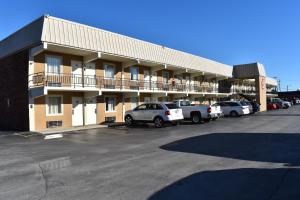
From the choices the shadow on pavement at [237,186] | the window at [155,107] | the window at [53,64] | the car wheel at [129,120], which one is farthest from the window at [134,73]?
the shadow on pavement at [237,186]

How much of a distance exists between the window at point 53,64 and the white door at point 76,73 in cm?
117

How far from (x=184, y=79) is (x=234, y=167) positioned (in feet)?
92.9

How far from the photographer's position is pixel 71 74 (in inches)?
855

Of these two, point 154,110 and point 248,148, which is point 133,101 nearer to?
point 154,110

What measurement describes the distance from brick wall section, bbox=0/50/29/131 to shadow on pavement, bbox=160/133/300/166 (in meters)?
11.3

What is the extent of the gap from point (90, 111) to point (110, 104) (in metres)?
2.46

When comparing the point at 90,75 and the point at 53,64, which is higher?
the point at 53,64

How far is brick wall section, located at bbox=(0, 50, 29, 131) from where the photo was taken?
65.5 feet

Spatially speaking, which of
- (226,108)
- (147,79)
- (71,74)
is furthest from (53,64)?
(226,108)

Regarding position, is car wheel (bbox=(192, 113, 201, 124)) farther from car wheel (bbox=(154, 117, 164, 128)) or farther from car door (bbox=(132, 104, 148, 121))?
car door (bbox=(132, 104, 148, 121))

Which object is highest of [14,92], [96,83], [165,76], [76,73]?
[165,76]

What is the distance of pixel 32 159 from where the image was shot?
10.3 metres

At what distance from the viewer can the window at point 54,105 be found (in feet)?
67.5

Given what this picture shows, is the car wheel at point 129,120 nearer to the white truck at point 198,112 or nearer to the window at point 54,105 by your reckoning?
the white truck at point 198,112
